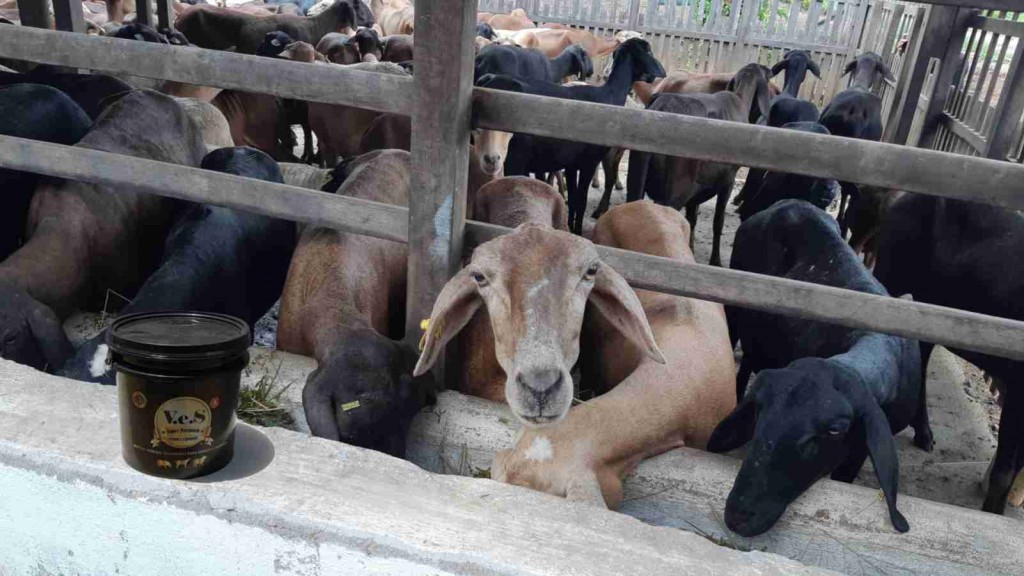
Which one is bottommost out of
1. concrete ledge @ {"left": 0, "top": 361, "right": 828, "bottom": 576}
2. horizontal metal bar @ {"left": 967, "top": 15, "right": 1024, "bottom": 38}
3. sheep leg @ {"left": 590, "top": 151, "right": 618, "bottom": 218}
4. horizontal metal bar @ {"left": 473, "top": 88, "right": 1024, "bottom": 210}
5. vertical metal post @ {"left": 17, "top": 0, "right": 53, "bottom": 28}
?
sheep leg @ {"left": 590, "top": 151, "right": 618, "bottom": 218}

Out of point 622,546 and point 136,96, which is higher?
point 136,96

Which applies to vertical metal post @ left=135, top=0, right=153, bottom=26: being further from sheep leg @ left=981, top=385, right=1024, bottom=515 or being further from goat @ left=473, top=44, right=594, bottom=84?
sheep leg @ left=981, top=385, right=1024, bottom=515

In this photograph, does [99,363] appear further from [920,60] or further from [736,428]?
[920,60]

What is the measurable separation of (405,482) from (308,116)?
24.2 feet

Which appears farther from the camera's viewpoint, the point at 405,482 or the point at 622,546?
the point at 405,482

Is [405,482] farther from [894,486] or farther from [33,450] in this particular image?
[894,486]

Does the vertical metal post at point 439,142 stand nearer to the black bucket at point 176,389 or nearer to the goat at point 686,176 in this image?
the black bucket at point 176,389

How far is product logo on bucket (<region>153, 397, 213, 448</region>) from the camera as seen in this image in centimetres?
221

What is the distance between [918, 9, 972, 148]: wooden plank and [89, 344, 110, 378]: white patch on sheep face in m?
8.36

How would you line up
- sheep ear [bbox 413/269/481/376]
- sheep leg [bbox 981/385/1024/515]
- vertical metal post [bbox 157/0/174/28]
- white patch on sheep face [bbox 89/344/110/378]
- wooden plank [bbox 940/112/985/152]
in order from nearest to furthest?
sheep ear [bbox 413/269/481/376] → white patch on sheep face [bbox 89/344/110/378] → sheep leg [bbox 981/385/1024/515] → wooden plank [bbox 940/112/985/152] → vertical metal post [bbox 157/0/174/28]

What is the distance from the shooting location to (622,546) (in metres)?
2.48

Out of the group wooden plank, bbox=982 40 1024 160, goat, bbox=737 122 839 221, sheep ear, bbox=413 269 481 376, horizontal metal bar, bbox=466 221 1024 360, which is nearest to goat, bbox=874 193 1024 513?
goat, bbox=737 122 839 221

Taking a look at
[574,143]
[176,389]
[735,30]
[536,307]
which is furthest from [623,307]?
[735,30]

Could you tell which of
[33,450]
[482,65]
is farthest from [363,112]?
[33,450]
